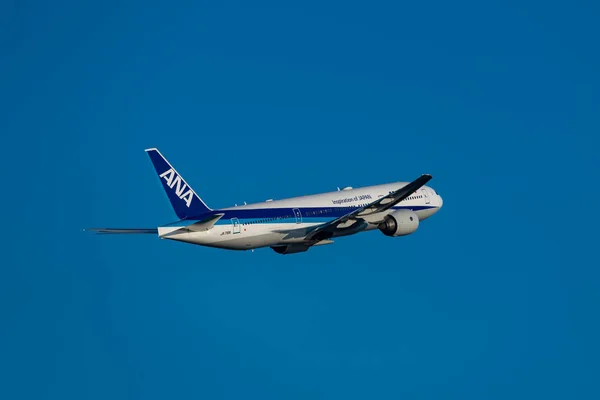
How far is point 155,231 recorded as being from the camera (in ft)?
A: 222

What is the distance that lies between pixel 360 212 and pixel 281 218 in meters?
4.63

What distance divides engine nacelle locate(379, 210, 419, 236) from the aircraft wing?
253cm

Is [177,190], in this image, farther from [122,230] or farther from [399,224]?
[399,224]

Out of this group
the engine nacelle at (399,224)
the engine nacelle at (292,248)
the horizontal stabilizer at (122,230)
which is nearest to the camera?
the horizontal stabilizer at (122,230)

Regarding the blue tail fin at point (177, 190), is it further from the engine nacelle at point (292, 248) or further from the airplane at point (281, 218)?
the engine nacelle at point (292, 248)

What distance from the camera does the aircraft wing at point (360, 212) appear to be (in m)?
71.2

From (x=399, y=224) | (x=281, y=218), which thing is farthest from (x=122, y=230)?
(x=399, y=224)

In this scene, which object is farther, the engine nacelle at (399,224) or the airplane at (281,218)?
the engine nacelle at (399,224)

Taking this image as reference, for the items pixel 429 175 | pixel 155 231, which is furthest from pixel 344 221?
pixel 155 231

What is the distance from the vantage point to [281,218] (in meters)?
71.8

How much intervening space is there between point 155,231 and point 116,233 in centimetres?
250

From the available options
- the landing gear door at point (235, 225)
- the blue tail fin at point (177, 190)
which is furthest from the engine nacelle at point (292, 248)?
the blue tail fin at point (177, 190)

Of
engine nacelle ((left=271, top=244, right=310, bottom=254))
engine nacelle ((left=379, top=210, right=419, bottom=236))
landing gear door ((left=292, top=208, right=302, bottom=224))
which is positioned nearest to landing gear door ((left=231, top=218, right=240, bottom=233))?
landing gear door ((left=292, top=208, right=302, bottom=224))

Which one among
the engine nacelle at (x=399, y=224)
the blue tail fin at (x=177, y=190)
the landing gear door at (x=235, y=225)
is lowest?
the landing gear door at (x=235, y=225)
